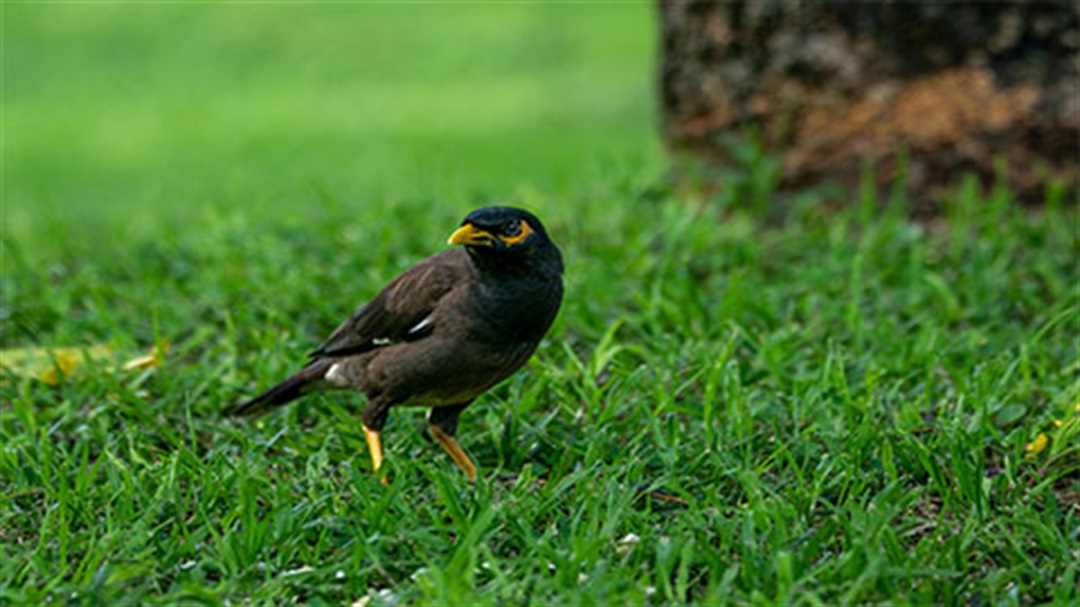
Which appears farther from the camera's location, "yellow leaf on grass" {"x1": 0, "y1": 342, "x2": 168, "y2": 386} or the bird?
"yellow leaf on grass" {"x1": 0, "y1": 342, "x2": 168, "y2": 386}

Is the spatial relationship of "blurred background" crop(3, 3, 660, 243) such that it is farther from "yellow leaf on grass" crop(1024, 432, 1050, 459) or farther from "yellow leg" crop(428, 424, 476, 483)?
"yellow leaf on grass" crop(1024, 432, 1050, 459)

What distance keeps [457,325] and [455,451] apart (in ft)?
1.41

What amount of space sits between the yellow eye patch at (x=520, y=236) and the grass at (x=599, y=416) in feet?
2.15

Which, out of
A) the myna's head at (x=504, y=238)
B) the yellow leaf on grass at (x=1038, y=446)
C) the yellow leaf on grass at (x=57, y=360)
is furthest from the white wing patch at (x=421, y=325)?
the yellow leaf on grass at (x=1038, y=446)

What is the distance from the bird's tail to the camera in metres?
5.14

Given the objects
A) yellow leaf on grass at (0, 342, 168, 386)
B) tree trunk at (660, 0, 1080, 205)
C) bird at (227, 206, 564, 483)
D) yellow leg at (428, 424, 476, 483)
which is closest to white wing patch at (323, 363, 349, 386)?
bird at (227, 206, 564, 483)

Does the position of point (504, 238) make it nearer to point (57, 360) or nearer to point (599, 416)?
point (599, 416)

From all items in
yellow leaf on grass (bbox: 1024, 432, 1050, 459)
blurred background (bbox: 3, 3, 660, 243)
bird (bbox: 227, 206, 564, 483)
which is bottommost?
blurred background (bbox: 3, 3, 660, 243)

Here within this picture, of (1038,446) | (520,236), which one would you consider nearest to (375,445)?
(520,236)

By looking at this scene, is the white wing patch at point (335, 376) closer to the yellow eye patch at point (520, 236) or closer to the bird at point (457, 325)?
the bird at point (457, 325)

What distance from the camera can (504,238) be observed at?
4.58 m

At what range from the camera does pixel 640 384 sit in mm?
5188

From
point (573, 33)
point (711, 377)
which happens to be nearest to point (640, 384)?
point (711, 377)

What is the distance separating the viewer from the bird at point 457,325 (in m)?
4.66
